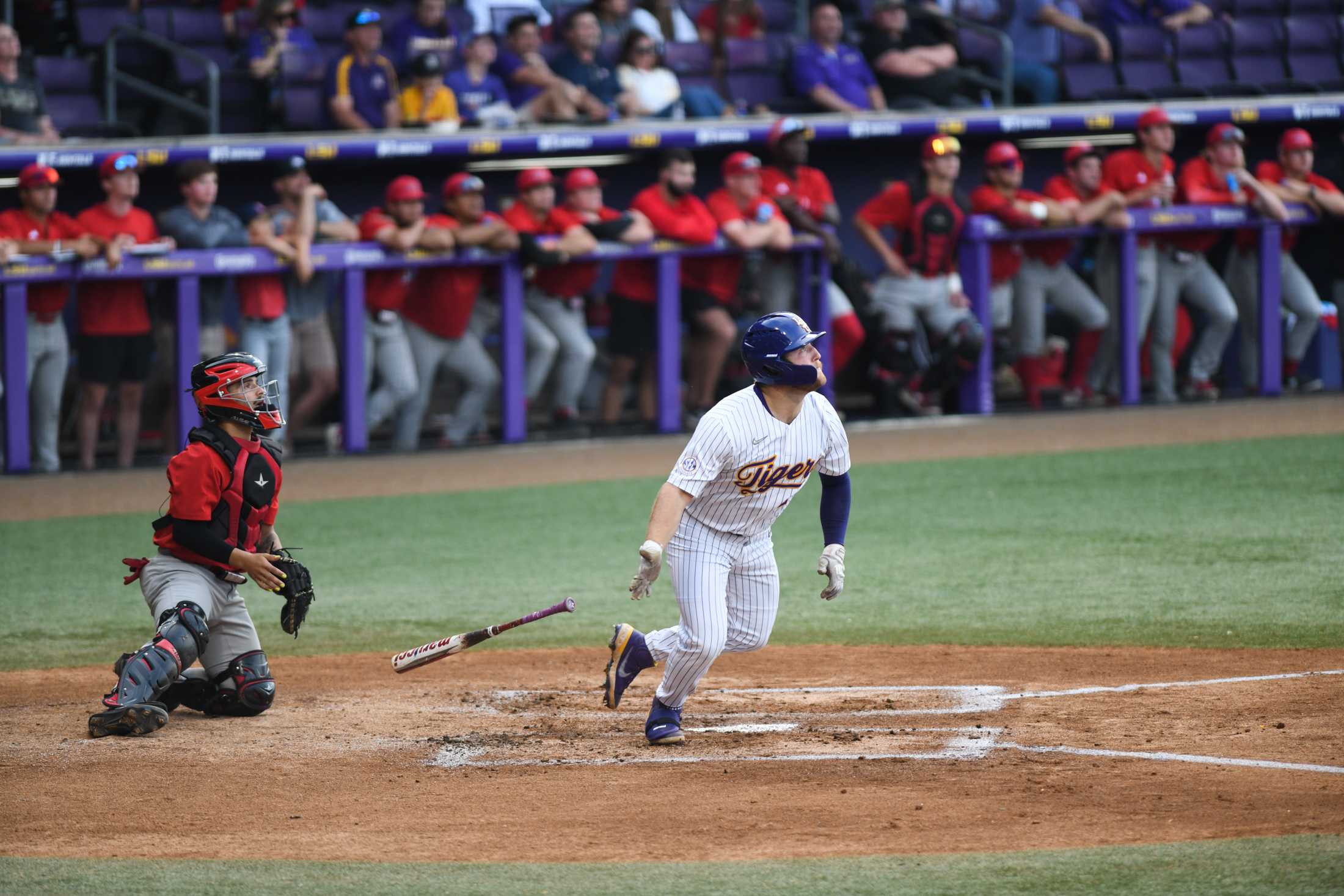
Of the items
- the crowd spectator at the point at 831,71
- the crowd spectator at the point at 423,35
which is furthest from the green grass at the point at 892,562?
the crowd spectator at the point at 423,35

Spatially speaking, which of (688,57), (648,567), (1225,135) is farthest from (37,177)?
(1225,135)

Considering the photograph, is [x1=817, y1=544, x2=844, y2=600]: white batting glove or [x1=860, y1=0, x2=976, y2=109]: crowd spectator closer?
[x1=817, y1=544, x2=844, y2=600]: white batting glove

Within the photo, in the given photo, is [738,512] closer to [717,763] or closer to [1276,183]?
[717,763]

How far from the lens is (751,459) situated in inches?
226

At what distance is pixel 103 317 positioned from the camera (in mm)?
11461

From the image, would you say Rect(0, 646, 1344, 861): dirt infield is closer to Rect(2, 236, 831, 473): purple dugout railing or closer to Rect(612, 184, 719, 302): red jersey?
Rect(2, 236, 831, 473): purple dugout railing

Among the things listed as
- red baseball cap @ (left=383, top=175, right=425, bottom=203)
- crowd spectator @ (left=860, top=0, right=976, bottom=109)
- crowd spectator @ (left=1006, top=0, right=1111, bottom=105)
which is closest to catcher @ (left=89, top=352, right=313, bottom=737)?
red baseball cap @ (left=383, top=175, right=425, bottom=203)

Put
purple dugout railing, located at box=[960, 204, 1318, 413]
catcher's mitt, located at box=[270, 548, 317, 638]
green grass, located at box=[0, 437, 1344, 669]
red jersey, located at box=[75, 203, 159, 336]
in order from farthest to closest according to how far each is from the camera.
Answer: purple dugout railing, located at box=[960, 204, 1318, 413] → red jersey, located at box=[75, 203, 159, 336] → green grass, located at box=[0, 437, 1344, 669] → catcher's mitt, located at box=[270, 548, 317, 638]

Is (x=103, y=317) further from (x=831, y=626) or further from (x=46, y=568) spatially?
(x=831, y=626)

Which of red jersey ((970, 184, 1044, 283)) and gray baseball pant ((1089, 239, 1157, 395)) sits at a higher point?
red jersey ((970, 184, 1044, 283))

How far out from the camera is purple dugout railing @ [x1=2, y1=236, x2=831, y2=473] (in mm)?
11227

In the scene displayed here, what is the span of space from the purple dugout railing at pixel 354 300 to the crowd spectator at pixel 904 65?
197 cm

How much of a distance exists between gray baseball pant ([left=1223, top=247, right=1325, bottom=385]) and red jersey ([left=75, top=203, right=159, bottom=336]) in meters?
7.96

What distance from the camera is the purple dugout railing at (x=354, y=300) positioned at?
1123cm
